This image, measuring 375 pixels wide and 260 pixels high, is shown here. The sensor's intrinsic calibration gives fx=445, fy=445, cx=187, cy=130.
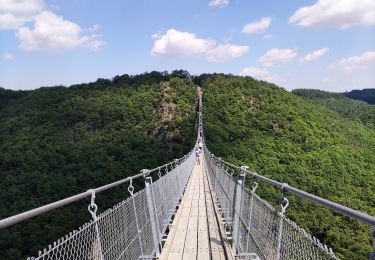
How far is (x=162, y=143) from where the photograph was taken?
185ft

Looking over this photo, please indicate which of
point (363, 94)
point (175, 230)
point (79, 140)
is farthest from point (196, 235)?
point (363, 94)

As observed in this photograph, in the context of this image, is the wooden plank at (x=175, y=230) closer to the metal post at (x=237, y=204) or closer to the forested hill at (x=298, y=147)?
the metal post at (x=237, y=204)

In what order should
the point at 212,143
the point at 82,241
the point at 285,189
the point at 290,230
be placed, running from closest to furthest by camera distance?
the point at 82,241
the point at 290,230
the point at 285,189
the point at 212,143

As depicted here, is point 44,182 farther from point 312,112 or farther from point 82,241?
point 312,112

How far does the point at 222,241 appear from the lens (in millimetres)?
6273

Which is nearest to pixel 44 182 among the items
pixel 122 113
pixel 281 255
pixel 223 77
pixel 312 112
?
pixel 122 113

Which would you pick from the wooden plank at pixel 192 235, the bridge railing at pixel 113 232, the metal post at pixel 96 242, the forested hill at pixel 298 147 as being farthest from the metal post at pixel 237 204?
the forested hill at pixel 298 147

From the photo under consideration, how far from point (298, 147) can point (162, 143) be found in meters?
17.3

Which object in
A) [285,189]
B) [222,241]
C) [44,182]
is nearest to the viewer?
[285,189]

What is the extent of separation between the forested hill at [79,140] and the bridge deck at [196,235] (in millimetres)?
13390

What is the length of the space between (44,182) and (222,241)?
35027 millimetres

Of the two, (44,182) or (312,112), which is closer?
(44,182)

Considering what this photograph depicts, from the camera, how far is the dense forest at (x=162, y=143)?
24.1 metres

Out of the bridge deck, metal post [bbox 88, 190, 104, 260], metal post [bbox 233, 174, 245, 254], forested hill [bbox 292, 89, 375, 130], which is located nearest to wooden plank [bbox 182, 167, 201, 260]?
the bridge deck
